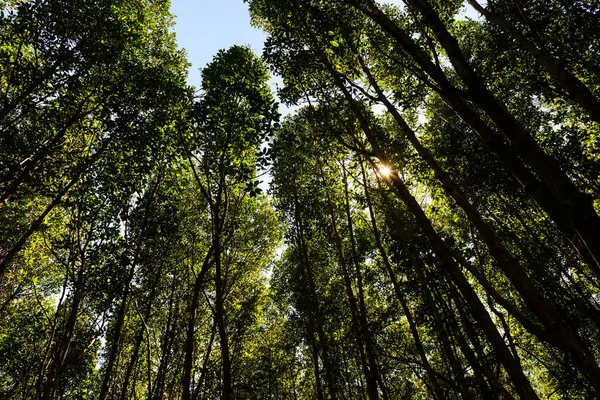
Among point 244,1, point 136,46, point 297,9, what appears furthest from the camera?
point 244,1

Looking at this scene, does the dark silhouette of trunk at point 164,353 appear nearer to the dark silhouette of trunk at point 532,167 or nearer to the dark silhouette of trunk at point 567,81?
the dark silhouette of trunk at point 532,167

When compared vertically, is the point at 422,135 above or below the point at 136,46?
below

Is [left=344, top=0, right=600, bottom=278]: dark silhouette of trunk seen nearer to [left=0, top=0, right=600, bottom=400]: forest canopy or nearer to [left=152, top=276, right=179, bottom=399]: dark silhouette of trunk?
[left=0, top=0, right=600, bottom=400]: forest canopy

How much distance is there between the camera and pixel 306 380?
22922 mm

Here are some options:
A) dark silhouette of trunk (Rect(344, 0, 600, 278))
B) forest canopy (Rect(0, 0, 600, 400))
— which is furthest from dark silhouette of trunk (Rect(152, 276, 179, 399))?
dark silhouette of trunk (Rect(344, 0, 600, 278))


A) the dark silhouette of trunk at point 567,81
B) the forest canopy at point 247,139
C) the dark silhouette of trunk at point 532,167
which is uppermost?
the forest canopy at point 247,139

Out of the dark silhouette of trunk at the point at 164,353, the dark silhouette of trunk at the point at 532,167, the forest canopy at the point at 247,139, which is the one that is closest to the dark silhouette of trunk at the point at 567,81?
the forest canopy at the point at 247,139

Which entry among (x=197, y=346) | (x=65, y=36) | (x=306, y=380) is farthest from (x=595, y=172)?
(x=306, y=380)

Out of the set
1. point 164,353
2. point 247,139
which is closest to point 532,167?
point 247,139

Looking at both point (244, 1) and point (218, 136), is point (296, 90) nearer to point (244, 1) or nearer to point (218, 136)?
point (218, 136)

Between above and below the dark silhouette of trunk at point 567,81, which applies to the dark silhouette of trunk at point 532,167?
below

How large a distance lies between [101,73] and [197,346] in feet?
45.1

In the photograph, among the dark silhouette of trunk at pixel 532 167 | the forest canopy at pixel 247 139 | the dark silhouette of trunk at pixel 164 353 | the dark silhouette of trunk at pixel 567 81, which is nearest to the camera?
the dark silhouette of trunk at pixel 532 167

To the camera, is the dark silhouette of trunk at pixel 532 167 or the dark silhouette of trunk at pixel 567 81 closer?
the dark silhouette of trunk at pixel 532 167
